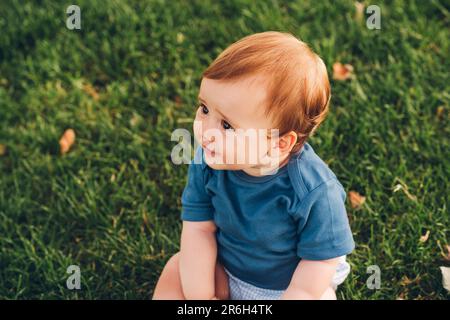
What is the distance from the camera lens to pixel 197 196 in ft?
7.24

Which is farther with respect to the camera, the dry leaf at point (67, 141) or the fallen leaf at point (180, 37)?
A: the fallen leaf at point (180, 37)

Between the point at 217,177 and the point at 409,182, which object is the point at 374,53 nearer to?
the point at 409,182

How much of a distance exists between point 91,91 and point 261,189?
1609 mm

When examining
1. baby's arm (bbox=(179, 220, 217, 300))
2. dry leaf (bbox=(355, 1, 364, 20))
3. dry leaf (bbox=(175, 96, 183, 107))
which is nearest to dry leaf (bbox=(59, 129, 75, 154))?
dry leaf (bbox=(175, 96, 183, 107))

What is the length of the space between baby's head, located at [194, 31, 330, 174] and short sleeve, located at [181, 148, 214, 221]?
0.80 ft

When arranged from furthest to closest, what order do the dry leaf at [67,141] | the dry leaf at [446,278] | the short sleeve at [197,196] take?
the dry leaf at [67,141]
the dry leaf at [446,278]
the short sleeve at [197,196]

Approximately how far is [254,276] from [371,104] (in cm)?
118

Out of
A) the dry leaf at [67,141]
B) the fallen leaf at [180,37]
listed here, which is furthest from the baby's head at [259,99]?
the fallen leaf at [180,37]

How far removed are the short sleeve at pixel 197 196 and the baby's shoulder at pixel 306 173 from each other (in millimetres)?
328

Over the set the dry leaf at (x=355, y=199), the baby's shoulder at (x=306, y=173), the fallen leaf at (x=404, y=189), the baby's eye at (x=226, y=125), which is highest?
the baby's eye at (x=226, y=125)

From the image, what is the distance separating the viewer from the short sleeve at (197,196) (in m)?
2.17

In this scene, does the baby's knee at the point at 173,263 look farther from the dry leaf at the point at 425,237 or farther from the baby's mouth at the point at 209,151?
the dry leaf at the point at 425,237

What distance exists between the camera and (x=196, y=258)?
2.27 metres

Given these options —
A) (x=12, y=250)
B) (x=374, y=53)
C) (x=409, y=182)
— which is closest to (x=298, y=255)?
(x=409, y=182)
